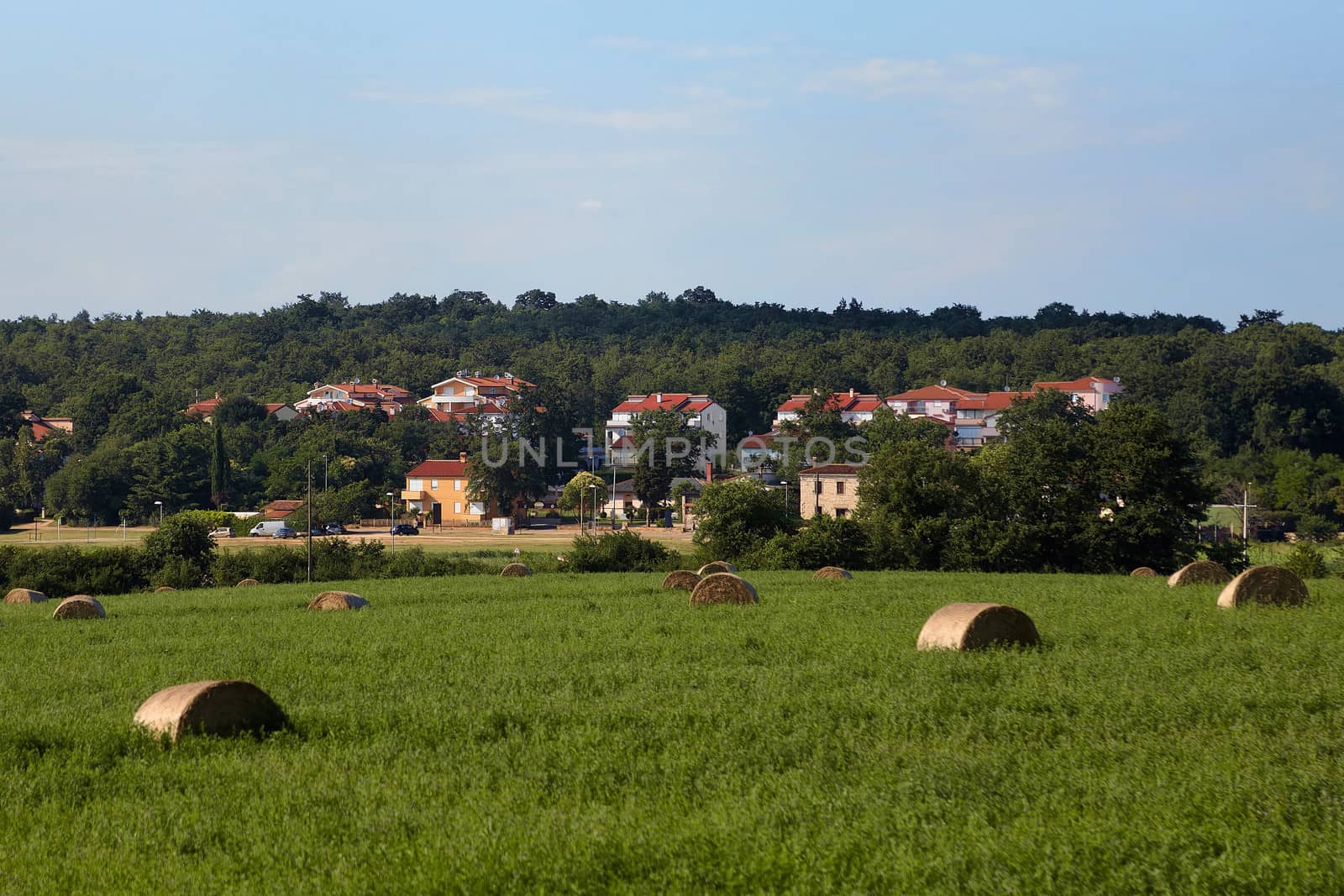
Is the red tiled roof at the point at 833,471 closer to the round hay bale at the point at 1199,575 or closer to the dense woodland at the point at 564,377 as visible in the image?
the dense woodland at the point at 564,377

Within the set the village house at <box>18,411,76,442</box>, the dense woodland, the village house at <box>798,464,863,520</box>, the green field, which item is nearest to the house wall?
the village house at <box>798,464,863,520</box>

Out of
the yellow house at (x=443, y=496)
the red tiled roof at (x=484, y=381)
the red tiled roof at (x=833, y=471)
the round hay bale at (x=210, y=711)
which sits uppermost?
the red tiled roof at (x=484, y=381)

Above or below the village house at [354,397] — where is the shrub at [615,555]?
below

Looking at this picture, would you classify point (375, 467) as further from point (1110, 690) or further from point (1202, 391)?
Result: point (1110, 690)

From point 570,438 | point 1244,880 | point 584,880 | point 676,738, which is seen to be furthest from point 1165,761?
point 570,438

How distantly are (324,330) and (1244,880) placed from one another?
189746mm

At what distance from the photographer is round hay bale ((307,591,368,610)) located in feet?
89.0

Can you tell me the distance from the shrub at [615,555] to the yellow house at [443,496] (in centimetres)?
5461

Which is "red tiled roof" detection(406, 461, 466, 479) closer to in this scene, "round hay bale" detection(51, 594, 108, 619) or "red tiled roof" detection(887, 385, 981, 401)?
"red tiled roof" detection(887, 385, 981, 401)

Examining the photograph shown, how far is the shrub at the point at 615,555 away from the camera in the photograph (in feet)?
155

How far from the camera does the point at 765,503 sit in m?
52.6

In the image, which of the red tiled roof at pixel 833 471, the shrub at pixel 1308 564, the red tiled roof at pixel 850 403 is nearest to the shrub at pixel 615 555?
the shrub at pixel 1308 564

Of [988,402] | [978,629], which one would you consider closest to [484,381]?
[988,402]

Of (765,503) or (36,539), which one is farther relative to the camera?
(36,539)
